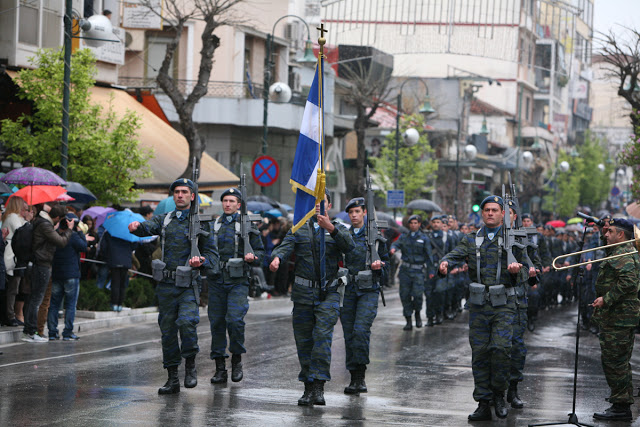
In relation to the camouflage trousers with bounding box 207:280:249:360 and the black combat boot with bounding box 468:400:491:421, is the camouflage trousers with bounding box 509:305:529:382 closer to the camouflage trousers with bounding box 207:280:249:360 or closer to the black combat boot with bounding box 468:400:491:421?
the black combat boot with bounding box 468:400:491:421

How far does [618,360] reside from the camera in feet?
34.6

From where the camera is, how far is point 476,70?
260 ft

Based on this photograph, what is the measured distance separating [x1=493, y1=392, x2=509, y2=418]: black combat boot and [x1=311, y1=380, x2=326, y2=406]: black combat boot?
1604 millimetres

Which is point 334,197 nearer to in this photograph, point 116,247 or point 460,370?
point 116,247

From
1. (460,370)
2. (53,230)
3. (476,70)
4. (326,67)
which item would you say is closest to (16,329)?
(53,230)

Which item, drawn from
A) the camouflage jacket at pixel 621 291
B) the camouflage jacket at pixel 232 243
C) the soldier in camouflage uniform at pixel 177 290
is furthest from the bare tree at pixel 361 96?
the camouflage jacket at pixel 621 291

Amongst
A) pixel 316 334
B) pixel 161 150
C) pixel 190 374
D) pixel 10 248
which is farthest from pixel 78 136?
pixel 316 334

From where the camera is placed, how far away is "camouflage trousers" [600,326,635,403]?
413 inches

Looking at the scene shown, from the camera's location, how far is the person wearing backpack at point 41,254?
15.7 metres

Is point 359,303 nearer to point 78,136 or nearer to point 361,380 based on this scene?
point 361,380

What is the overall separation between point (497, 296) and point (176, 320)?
10.7 feet

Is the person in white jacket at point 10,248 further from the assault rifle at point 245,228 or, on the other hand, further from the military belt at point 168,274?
the military belt at point 168,274

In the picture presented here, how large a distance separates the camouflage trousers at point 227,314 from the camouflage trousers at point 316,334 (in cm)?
121

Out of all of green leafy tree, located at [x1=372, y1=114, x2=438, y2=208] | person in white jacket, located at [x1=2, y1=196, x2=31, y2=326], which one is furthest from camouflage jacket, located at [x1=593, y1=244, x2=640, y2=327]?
green leafy tree, located at [x1=372, y1=114, x2=438, y2=208]
